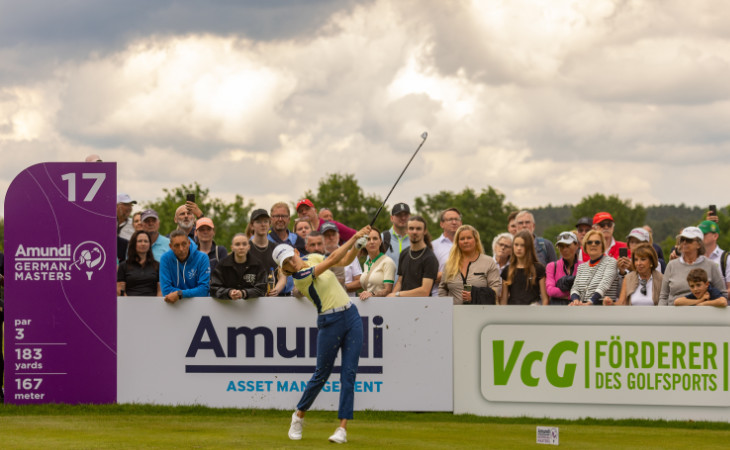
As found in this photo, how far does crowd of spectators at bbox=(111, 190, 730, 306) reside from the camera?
1123cm

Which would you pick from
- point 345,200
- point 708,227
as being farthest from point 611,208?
point 708,227

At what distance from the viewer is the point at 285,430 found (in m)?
10.1

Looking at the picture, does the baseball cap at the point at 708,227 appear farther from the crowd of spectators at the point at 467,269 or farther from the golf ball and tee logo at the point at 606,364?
the golf ball and tee logo at the point at 606,364

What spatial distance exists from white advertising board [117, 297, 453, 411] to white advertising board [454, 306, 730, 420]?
0.38 metres

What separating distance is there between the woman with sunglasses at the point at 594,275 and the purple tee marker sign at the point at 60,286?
231 inches

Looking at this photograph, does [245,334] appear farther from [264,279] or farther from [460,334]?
[460,334]

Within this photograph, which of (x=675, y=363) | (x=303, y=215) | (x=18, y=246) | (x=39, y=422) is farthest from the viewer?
(x=303, y=215)

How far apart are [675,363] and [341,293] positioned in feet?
15.0

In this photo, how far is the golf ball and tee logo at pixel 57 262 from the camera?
473 inches

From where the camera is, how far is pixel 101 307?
39.3 feet

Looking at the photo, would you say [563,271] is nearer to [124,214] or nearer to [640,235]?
[640,235]

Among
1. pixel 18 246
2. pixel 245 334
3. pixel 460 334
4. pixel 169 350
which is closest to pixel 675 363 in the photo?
pixel 460 334

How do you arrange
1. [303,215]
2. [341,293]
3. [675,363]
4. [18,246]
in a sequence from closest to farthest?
[341,293] → [675,363] → [18,246] → [303,215]

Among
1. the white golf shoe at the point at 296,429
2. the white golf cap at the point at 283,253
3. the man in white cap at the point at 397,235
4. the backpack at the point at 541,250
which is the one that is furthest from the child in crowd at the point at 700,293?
the white golf cap at the point at 283,253
